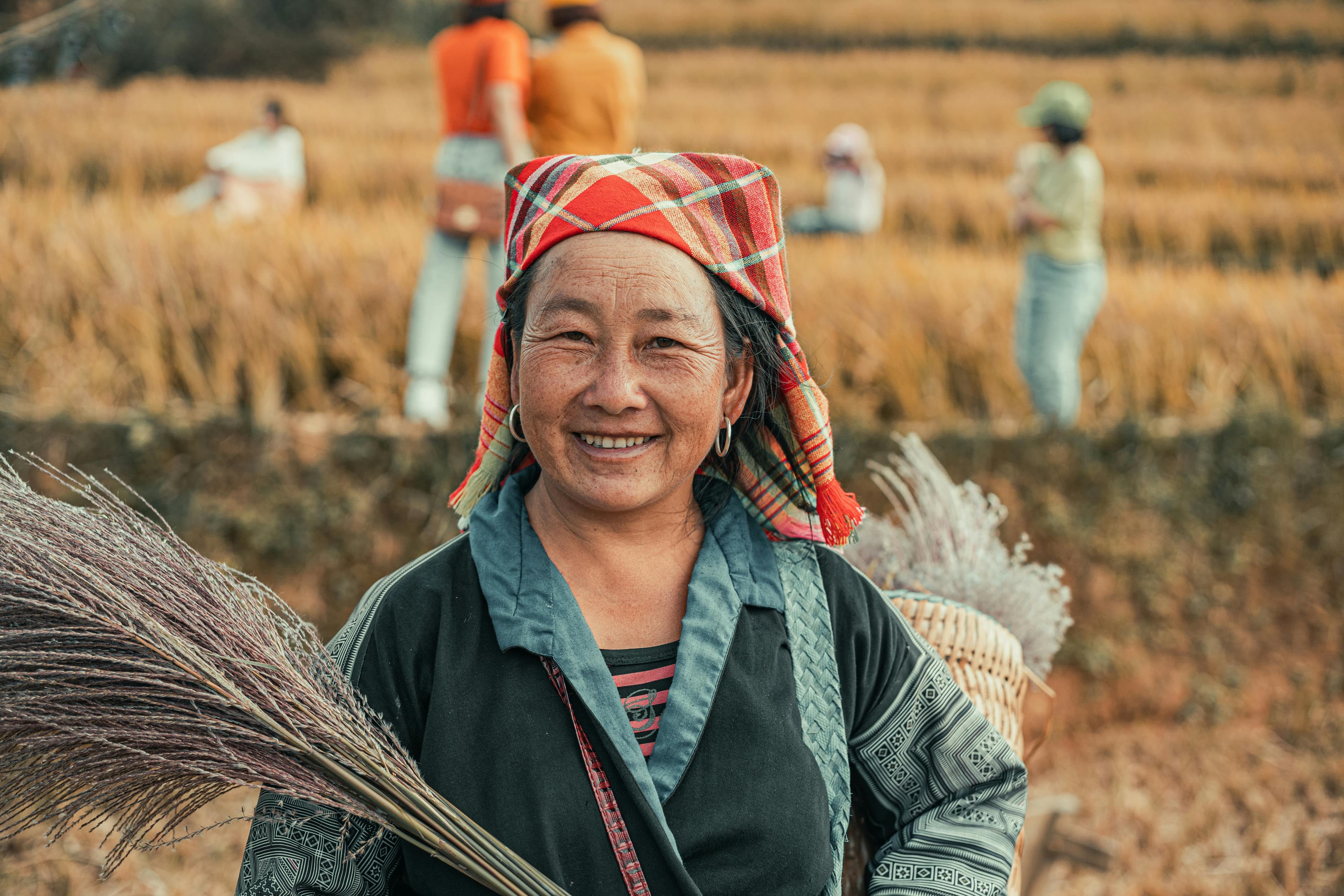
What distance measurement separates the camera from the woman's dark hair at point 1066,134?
475cm

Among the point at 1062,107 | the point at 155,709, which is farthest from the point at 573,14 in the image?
the point at 155,709

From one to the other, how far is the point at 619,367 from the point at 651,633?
38cm

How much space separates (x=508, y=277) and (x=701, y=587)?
1.62 ft

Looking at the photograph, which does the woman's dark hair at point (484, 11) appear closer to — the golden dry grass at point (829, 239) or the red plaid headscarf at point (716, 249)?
the golden dry grass at point (829, 239)

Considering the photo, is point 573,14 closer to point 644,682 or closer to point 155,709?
point 644,682

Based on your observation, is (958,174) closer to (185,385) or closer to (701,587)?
(185,385)

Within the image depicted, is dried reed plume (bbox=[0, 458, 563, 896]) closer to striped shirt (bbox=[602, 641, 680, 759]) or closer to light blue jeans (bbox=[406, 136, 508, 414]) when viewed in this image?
striped shirt (bbox=[602, 641, 680, 759])

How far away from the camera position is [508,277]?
1.43 m

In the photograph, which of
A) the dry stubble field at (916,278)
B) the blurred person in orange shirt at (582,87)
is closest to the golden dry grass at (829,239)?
the dry stubble field at (916,278)

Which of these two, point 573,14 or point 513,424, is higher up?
point 573,14

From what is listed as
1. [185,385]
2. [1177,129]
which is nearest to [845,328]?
[185,385]

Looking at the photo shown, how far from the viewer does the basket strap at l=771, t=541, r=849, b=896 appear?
142 centimetres

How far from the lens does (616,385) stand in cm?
131

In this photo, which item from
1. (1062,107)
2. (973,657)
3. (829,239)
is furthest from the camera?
(829,239)
